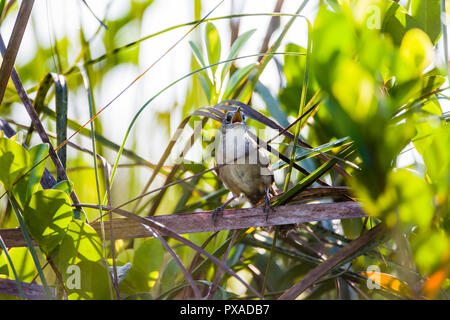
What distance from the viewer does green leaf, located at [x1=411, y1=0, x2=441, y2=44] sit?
1.10m

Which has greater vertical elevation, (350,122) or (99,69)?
(99,69)

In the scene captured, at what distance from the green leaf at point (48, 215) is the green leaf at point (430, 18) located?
3.01 ft

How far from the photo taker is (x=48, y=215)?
0.90 m

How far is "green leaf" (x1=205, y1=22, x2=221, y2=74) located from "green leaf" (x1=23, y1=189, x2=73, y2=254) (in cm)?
69

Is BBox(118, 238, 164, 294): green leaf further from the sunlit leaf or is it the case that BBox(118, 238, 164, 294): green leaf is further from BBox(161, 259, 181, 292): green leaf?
the sunlit leaf

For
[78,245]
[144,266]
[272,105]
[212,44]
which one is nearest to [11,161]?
[78,245]

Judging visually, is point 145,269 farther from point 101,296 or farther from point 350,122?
point 350,122

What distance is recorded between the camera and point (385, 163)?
1.54 feet

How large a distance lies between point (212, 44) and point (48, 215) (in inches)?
29.4

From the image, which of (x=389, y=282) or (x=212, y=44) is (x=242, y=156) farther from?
(x=389, y=282)

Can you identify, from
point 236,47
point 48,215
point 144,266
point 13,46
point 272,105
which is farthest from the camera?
point 272,105

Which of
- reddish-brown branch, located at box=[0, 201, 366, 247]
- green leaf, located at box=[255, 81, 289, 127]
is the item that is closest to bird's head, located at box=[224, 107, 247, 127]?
green leaf, located at box=[255, 81, 289, 127]

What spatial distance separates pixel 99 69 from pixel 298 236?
0.88 meters

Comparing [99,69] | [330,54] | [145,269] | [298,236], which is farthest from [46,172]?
[330,54]
